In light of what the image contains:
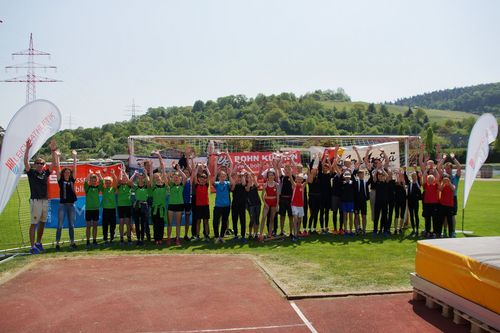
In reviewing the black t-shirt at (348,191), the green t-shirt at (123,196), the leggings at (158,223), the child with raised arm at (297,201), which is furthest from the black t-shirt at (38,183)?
the black t-shirt at (348,191)

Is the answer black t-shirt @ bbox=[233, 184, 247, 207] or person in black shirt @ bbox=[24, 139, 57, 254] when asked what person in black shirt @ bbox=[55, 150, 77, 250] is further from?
black t-shirt @ bbox=[233, 184, 247, 207]

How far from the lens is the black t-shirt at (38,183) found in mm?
10648

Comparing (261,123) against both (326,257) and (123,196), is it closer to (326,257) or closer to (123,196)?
(123,196)

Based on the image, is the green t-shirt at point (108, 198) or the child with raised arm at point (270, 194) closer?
the green t-shirt at point (108, 198)

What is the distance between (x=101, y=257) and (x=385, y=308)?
6.33 meters

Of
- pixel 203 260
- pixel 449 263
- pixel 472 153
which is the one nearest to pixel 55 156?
pixel 203 260

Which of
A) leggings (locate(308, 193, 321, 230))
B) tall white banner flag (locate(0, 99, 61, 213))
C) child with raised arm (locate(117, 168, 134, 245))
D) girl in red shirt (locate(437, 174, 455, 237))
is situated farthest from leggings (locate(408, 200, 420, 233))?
tall white banner flag (locate(0, 99, 61, 213))

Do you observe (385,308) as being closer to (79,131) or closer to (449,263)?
(449,263)

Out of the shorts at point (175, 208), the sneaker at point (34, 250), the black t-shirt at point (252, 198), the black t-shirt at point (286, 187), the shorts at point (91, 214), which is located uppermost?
the black t-shirt at point (286, 187)

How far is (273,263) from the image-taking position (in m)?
9.30

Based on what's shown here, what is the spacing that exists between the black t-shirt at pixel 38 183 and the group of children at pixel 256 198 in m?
1.07

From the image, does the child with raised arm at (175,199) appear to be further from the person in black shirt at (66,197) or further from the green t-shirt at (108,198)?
the person in black shirt at (66,197)

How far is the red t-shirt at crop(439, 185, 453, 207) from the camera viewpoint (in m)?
11.8

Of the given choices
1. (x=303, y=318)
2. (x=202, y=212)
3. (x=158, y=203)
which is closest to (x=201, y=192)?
(x=202, y=212)
